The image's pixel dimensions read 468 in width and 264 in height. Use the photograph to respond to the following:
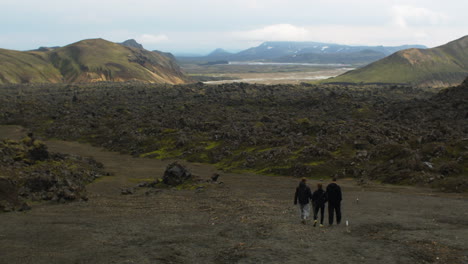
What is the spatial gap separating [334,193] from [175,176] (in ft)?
94.5

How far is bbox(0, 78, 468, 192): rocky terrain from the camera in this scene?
5209 centimetres

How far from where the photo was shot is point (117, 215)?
32.2 metres

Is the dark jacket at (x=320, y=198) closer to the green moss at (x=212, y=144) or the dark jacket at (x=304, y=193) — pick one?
the dark jacket at (x=304, y=193)

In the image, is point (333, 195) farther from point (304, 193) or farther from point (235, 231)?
point (235, 231)

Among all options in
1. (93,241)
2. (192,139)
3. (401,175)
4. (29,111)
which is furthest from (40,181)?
(29,111)

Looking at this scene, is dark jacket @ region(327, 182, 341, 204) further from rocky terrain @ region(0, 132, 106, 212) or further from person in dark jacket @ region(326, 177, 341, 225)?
rocky terrain @ region(0, 132, 106, 212)

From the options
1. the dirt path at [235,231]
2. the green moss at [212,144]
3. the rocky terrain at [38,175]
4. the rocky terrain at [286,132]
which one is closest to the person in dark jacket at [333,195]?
the dirt path at [235,231]

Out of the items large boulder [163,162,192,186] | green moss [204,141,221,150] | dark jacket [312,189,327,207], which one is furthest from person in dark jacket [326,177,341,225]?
green moss [204,141,221,150]

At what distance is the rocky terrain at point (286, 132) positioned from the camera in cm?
5209

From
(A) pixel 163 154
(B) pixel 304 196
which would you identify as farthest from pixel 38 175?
(A) pixel 163 154

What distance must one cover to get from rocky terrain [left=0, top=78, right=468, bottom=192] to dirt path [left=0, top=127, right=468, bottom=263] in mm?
12109

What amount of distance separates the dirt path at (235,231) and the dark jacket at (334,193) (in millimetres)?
1842

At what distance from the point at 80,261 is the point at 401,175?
36.7 m

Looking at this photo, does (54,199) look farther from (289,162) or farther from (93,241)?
(289,162)
